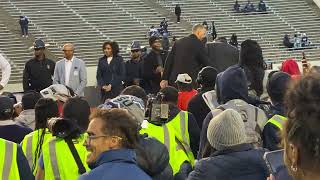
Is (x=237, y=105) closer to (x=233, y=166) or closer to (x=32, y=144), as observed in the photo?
(x=233, y=166)

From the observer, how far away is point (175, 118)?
518 cm

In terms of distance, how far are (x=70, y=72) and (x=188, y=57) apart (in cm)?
210

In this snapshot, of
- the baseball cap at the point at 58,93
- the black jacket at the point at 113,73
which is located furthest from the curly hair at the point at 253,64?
the black jacket at the point at 113,73

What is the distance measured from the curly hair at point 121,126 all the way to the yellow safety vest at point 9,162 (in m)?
1.18

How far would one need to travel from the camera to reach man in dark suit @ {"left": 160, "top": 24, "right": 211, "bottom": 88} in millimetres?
8680

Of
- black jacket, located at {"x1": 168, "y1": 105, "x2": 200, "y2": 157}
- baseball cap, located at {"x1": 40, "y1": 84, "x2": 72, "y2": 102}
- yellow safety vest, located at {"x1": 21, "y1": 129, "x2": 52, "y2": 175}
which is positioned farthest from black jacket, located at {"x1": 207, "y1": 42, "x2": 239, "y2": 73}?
yellow safety vest, located at {"x1": 21, "y1": 129, "x2": 52, "y2": 175}

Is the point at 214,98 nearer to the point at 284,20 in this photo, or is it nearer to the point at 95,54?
the point at 95,54

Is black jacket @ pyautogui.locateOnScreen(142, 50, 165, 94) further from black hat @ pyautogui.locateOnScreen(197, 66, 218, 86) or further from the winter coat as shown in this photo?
the winter coat

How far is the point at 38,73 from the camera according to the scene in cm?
1009

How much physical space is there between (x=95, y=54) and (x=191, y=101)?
24943mm

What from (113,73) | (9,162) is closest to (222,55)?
(113,73)

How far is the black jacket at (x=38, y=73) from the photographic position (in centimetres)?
1009

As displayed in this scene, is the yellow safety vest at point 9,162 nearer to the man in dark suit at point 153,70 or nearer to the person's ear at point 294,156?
the person's ear at point 294,156

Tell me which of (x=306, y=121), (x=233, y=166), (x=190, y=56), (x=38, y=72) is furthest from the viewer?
(x=38, y=72)
